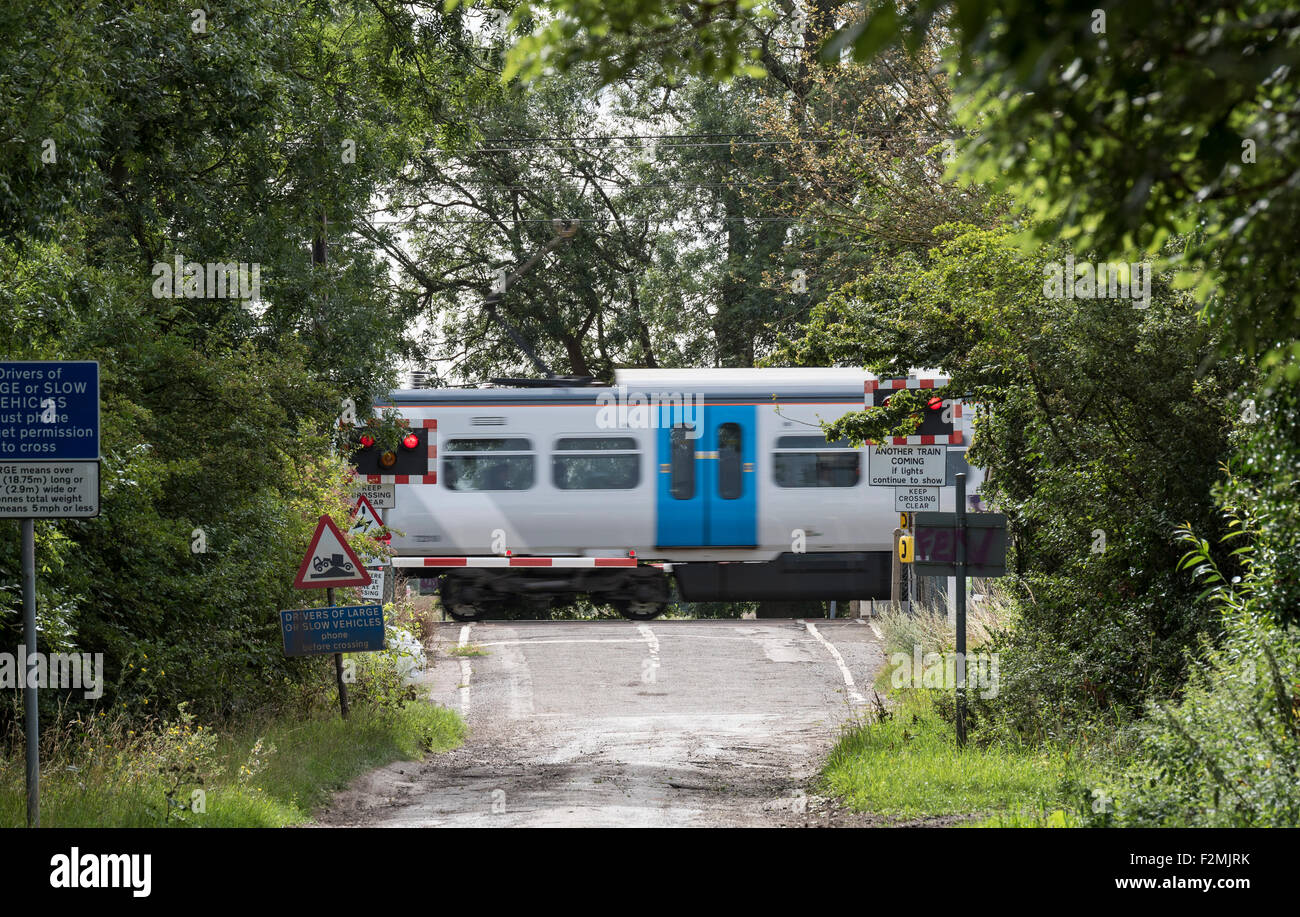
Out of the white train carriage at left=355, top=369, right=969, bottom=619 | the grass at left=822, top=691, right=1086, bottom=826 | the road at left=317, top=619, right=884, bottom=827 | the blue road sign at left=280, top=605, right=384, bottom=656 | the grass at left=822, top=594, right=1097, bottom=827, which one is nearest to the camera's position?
the grass at left=822, top=594, right=1097, bottom=827

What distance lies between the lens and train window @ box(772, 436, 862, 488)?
20734 millimetres

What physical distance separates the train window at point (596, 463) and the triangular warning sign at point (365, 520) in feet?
16.7

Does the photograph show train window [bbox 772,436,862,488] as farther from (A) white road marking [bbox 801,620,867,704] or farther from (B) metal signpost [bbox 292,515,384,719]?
(B) metal signpost [bbox 292,515,384,719]

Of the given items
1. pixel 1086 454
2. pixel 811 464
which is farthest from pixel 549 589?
pixel 1086 454

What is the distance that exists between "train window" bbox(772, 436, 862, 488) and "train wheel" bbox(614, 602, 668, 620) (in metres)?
2.92

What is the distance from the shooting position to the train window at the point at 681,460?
20688mm

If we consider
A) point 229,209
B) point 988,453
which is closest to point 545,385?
point 229,209

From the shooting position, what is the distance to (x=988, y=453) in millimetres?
14000

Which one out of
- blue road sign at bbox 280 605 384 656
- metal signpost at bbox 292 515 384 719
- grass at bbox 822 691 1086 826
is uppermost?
metal signpost at bbox 292 515 384 719

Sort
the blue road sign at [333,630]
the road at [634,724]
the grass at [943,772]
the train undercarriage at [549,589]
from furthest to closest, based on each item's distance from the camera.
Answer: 1. the train undercarriage at [549,589]
2. the blue road sign at [333,630]
3. the road at [634,724]
4. the grass at [943,772]

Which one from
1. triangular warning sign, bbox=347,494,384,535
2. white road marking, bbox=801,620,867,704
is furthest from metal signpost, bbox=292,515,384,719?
white road marking, bbox=801,620,867,704

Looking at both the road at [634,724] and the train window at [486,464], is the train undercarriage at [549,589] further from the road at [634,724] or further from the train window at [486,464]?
the train window at [486,464]

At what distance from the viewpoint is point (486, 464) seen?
20938mm

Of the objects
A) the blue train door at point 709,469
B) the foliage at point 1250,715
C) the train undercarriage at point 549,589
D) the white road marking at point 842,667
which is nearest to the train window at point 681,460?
the blue train door at point 709,469
